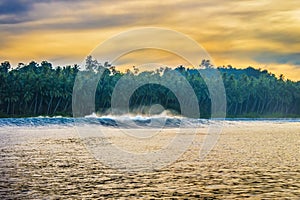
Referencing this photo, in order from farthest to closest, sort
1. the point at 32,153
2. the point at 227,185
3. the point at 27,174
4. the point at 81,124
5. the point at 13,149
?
the point at 81,124
the point at 13,149
the point at 32,153
the point at 27,174
the point at 227,185

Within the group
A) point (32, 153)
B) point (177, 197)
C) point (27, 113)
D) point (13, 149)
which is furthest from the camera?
point (27, 113)

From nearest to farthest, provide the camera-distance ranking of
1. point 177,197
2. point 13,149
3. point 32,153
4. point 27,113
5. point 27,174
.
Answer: point 177,197 < point 27,174 < point 32,153 < point 13,149 < point 27,113

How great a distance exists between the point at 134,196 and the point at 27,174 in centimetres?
1112

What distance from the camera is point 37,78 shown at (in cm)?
17100

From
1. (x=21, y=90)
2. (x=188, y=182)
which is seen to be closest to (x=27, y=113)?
(x=21, y=90)

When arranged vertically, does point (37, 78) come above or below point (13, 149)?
above

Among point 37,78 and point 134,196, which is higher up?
point 37,78

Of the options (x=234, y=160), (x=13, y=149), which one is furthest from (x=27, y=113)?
(x=234, y=160)

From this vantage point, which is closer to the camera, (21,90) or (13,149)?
(13,149)

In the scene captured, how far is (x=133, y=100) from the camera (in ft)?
646

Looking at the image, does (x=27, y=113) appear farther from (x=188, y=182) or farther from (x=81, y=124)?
(x=188, y=182)

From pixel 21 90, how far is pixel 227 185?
14121cm

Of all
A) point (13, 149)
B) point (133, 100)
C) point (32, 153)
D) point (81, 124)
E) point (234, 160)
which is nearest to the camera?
point (234, 160)

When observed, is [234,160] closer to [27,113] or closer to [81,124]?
[81,124]
